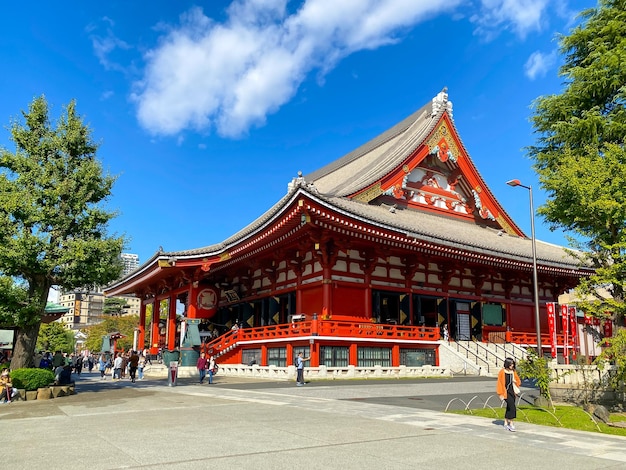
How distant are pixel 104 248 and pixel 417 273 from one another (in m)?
18.4

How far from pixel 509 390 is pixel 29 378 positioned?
15.2 m

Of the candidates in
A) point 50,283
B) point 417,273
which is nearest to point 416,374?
point 417,273

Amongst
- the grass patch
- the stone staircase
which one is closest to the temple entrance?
the stone staircase

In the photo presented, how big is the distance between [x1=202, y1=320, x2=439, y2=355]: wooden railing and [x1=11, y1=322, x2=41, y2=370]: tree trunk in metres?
11.4

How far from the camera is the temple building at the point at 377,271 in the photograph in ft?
81.0

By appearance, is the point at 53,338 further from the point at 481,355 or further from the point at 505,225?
the point at 481,355

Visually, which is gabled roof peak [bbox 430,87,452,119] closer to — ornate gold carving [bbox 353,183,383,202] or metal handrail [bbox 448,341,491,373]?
ornate gold carving [bbox 353,183,383,202]

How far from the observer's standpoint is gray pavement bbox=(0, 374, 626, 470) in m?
7.19

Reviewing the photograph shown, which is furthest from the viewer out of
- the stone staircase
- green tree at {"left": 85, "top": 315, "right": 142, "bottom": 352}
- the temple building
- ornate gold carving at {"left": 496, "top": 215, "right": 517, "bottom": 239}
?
green tree at {"left": 85, "top": 315, "right": 142, "bottom": 352}

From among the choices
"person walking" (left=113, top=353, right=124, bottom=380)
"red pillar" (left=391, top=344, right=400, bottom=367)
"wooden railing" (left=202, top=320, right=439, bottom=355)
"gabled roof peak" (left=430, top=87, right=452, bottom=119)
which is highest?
"gabled roof peak" (left=430, top=87, right=452, bottom=119)

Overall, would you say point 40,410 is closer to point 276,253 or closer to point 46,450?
point 46,450

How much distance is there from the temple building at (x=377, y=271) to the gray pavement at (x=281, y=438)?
10381mm

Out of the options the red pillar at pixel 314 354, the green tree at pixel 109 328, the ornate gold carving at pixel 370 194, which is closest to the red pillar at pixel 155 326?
the ornate gold carving at pixel 370 194

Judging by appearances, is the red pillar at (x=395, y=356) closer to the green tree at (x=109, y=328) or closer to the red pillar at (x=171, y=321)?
the red pillar at (x=171, y=321)
